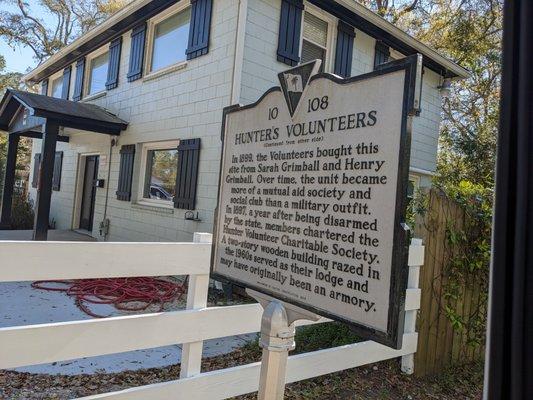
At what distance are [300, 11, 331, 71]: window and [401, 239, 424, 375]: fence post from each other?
529 centimetres

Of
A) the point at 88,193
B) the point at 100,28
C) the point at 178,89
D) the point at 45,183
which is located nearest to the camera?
the point at 178,89

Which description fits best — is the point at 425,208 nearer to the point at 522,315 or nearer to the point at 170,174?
the point at 522,315

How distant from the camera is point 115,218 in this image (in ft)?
33.3

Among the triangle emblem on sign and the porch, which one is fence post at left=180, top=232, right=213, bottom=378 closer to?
A: the triangle emblem on sign

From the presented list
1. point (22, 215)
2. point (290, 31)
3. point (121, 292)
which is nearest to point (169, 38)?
point (290, 31)

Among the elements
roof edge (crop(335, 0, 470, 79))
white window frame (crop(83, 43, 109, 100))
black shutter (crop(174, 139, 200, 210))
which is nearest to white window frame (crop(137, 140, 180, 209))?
black shutter (crop(174, 139, 200, 210))

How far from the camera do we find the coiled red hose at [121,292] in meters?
5.68

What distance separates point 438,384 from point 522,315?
11.6 feet

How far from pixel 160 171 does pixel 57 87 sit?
8419 mm

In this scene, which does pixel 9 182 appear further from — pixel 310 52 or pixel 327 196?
pixel 327 196

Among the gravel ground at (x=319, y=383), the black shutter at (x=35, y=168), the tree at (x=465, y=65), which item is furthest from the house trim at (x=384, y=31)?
the black shutter at (x=35, y=168)

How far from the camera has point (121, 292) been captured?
6117 millimetres

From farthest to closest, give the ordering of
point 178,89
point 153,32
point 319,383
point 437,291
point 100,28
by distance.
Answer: point 100,28 < point 153,32 < point 178,89 < point 437,291 < point 319,383

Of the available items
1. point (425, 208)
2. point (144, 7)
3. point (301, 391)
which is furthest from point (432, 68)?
point (301, 391)
